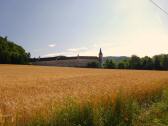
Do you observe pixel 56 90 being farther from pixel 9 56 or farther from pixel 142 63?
pixel 142 63

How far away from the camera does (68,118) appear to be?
8.70 meters

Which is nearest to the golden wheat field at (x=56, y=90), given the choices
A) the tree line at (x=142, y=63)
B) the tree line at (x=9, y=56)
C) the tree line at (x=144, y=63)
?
the tree line at (x=9, y=56)

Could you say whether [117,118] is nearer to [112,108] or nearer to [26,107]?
[112,108]

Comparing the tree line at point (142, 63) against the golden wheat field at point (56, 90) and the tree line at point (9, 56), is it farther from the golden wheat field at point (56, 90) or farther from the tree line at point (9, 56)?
the golden wheat field at point (56, 90)

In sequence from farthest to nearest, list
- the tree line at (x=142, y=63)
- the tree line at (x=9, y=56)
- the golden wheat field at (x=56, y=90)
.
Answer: the tree line at (x=142, y=63), the tree line at (x=9, y=56), the golden wheat field at (x=56, y=90)

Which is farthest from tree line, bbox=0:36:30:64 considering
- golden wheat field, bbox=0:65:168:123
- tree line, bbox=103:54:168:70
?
golden wheat field, bbox=0:65:168:123

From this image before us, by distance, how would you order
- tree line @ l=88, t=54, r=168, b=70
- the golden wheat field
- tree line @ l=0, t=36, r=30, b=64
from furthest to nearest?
1. tree line @ l=88, t=54, r=168, b=70
2. tree line @ l=0, t=36, r=30, b=64
3. the golden wheat field

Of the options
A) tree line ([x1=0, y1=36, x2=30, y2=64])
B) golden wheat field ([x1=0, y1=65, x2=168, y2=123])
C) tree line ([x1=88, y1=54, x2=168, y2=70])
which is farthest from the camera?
tree line ([x1=88, y1=54, x2=168, y2=70])

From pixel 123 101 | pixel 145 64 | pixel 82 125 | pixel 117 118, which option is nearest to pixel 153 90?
pixel 123 101

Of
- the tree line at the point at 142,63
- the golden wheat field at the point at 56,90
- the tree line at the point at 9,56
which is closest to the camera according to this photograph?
the golden wheat field at the point at 56,90

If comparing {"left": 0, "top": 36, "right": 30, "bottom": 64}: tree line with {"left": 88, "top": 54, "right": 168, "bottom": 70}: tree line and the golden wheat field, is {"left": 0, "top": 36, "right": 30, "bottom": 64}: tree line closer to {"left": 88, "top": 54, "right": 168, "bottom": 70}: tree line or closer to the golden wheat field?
{"left": 88, "top": 54, "right": 168, "bottom": 70}: tree line

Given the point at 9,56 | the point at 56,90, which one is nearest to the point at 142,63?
the point at 9,56

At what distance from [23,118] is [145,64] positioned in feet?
337

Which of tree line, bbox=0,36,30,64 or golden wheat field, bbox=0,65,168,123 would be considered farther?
tree line, bbox=0,36,30,64
